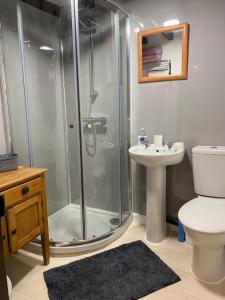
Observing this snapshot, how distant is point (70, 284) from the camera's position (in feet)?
5.13

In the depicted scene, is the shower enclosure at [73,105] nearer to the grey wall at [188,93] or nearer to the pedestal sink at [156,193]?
the grey wall at [188,93]

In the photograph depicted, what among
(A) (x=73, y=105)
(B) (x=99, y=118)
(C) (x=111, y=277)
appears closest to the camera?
(C) (x=111, y=277)

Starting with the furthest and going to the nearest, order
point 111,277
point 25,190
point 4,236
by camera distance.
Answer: point 111,277 < point 25,190 < point 4,236

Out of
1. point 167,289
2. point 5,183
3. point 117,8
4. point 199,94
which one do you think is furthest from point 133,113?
point 167,289

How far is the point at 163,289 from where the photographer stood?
60.1 inches

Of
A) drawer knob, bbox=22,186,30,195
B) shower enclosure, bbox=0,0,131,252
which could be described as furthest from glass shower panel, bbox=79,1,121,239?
drawer knob, bbox=22,186,30,195

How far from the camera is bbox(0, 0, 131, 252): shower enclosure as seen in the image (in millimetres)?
1948

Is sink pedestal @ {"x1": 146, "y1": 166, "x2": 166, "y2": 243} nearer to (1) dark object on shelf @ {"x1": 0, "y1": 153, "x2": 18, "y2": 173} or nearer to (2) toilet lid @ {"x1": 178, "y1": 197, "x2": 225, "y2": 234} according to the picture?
(2) toilet lid @ {"x1": 178, "y1": 197, "x2": 225, "y2": 234}

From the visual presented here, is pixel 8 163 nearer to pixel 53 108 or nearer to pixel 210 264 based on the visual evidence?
pixel 53 108

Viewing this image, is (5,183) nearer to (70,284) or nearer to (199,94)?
(70,284)

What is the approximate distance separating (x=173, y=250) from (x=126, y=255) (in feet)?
1.36

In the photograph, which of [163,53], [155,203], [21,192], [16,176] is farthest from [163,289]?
[163,53]

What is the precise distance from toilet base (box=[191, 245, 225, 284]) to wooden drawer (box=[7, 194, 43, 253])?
1178mm

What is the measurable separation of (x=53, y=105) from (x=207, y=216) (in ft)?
5.96
